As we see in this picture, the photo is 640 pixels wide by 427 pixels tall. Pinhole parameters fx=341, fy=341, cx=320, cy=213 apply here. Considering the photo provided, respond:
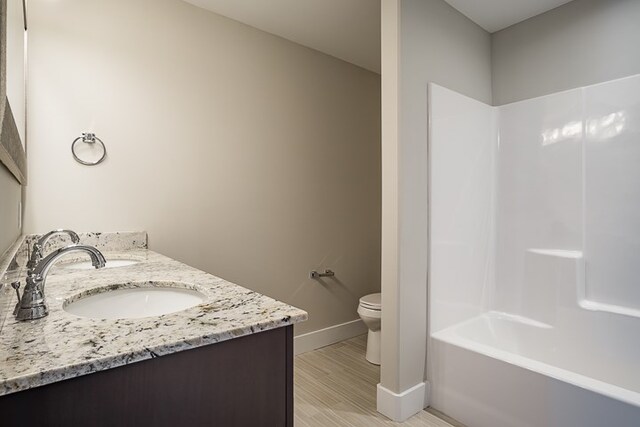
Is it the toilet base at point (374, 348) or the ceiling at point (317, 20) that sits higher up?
the ceiling at point (317, 20)

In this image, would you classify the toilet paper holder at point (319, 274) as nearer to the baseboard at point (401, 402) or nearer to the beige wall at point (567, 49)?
the baseboard at point (401, 402)

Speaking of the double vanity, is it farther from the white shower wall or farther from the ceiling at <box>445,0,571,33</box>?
the ceiling at <box>445,0,571,33</box>

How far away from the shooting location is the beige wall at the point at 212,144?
1.84 meters

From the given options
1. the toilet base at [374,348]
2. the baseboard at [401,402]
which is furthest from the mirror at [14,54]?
the toilet base at [374,348]

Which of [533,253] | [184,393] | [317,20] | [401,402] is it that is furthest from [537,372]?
[317,20]

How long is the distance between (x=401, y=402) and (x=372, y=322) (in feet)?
2.32

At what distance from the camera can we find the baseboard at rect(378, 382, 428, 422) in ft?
6.16

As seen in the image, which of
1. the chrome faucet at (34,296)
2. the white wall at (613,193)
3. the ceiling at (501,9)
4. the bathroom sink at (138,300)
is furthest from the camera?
the ceiling at (501,9)

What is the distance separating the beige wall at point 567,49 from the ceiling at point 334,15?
0.34ft

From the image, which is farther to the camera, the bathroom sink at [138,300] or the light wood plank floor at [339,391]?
the light wood plank floor at [339,391]

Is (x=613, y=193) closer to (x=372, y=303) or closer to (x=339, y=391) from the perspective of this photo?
(x=372, y=303)

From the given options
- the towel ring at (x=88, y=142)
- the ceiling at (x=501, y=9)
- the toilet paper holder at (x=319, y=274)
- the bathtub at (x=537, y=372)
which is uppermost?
the ceiling at (x=501, y=9)

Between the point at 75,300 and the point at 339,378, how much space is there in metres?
1.83

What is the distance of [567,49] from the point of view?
2225mm
